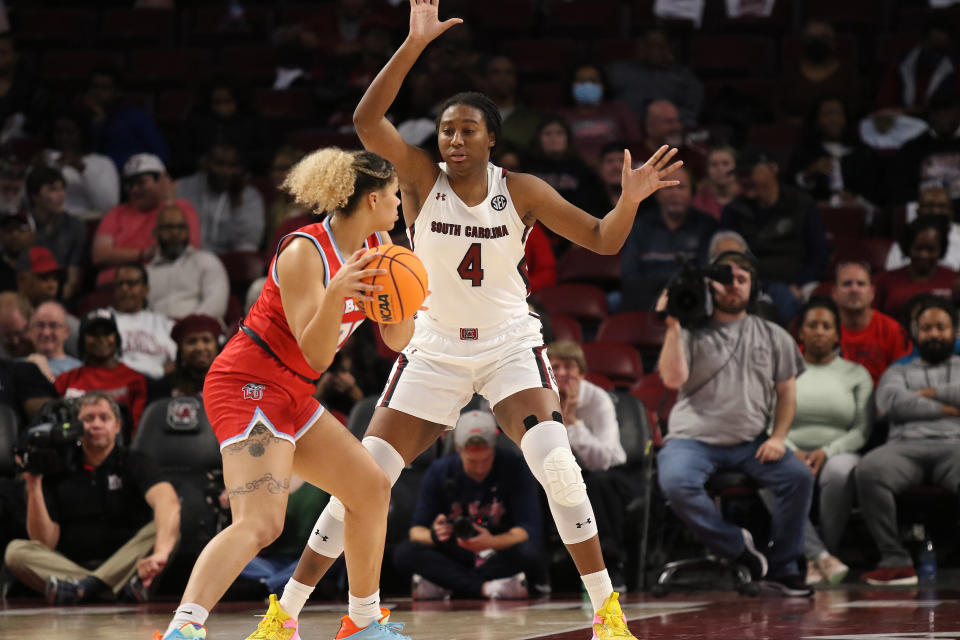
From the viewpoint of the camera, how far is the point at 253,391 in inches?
171

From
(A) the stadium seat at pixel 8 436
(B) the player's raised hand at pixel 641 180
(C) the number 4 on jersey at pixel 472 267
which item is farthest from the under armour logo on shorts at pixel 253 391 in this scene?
(A) the stadium seat at pixel 8 436

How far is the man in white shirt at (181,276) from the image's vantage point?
9.65m

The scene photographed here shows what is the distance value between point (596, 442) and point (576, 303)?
7.14 ft

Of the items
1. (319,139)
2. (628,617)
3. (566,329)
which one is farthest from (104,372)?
(628,617)

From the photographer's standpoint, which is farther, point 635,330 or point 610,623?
point 635,330

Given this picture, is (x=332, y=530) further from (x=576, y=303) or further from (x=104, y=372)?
(x=576, y=303)

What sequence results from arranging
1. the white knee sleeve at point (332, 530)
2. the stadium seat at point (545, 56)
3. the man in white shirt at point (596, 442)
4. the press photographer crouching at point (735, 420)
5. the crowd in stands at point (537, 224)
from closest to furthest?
the white knee sleeve at point (332, 530) → the press photographer crouching at point (735, 420) → the man in white shirt at point (596, 442) → the crowd in stands at point (537, 224) → the stadium seat at point (545, 56)

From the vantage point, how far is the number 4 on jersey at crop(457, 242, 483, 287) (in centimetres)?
504

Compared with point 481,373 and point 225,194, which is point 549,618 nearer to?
point 481,373

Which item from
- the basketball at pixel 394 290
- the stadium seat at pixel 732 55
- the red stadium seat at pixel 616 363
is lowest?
the red stadium seat at pixel 616 363

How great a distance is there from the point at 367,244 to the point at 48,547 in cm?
391

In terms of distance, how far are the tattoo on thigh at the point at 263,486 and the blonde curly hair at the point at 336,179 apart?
96 cm

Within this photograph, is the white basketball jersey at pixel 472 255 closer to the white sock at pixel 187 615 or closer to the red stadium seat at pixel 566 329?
the white sock at pixel 187 615

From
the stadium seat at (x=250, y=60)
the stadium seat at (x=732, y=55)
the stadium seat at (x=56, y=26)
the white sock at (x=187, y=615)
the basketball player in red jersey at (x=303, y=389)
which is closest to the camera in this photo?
the white sock at (x=187, y=615)
